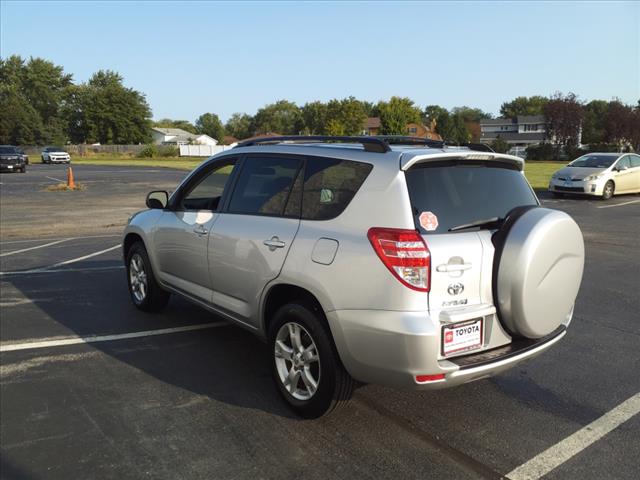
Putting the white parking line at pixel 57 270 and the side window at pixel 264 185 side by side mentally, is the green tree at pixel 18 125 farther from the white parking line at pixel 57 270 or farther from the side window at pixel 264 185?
the side window at pixel 264 185

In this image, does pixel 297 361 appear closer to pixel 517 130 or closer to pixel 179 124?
pixel 517 130

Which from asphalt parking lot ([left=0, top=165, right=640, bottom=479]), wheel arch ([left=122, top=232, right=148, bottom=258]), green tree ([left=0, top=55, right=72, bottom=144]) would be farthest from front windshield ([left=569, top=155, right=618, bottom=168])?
green tree ([left=0, top=55, right=72, bottom=144])

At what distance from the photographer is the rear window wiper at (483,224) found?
3254 millimetres

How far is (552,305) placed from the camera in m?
3.41

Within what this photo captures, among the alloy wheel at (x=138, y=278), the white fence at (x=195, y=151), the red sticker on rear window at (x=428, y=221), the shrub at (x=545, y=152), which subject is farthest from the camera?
the white fence at (x=195, y=151)

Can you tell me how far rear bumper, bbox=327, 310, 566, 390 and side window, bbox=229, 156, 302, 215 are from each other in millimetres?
1084

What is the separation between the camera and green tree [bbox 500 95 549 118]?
143 m

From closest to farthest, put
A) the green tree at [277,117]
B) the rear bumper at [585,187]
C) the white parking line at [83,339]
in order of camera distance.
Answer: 1. the white parking line at [83,339]
2. the rear bumper at [585,187]
3. the green tree at [277,117]

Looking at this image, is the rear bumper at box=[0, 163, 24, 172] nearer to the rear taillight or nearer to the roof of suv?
the roof of suv

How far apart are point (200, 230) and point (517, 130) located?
126 m

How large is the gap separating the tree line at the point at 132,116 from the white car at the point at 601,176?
40.9 m

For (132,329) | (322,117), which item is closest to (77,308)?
(132,329)

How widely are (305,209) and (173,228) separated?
1942 mm

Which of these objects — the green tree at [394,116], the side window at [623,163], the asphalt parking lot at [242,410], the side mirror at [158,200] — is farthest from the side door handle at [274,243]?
the green tree at [394,116]
